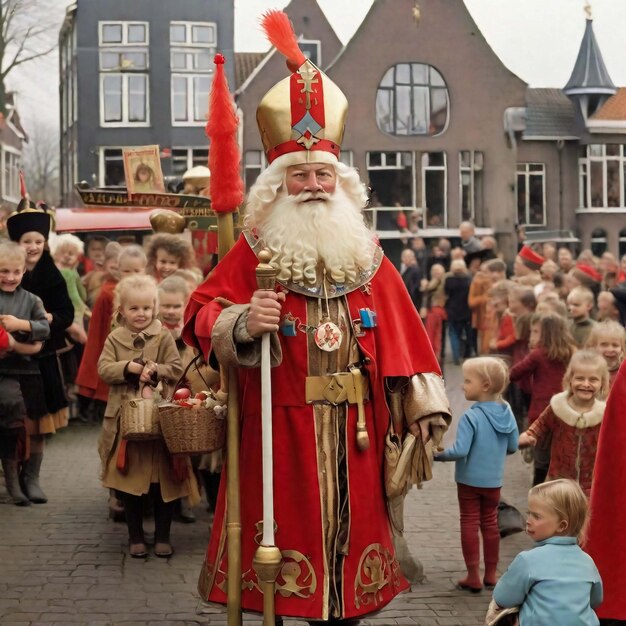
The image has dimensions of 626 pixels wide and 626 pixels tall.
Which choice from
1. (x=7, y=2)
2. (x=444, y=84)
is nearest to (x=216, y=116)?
(x=7, y=2)

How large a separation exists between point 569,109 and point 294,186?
25.2m

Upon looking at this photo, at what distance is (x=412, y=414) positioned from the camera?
15.9 feet

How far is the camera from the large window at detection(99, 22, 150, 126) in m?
26.6

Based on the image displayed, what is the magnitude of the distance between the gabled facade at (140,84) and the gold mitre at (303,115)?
70.3 feet

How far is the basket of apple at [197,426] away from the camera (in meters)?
4.84

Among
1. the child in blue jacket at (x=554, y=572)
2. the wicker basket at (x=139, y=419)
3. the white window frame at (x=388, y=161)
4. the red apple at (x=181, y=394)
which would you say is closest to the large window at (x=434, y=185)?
the white window frame at (x=388, y=161)

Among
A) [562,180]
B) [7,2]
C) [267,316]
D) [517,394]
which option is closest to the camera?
[267,316]

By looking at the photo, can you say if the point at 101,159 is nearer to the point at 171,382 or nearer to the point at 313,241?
the point at 171,382

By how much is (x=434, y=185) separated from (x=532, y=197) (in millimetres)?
2839

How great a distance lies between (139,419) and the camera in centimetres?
614

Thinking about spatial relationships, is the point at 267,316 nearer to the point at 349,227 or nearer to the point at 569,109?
the point at 349,227

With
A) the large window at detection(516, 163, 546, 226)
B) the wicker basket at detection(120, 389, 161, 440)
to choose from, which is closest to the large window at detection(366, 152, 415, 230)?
the large window at detection(516, 163, 546, 226)

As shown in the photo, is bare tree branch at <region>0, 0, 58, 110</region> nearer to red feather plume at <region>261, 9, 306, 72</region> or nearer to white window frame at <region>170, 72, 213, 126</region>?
white window frame at <region>170, 72, 213, 126</region>

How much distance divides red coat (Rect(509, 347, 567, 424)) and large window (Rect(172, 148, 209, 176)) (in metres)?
19.3
